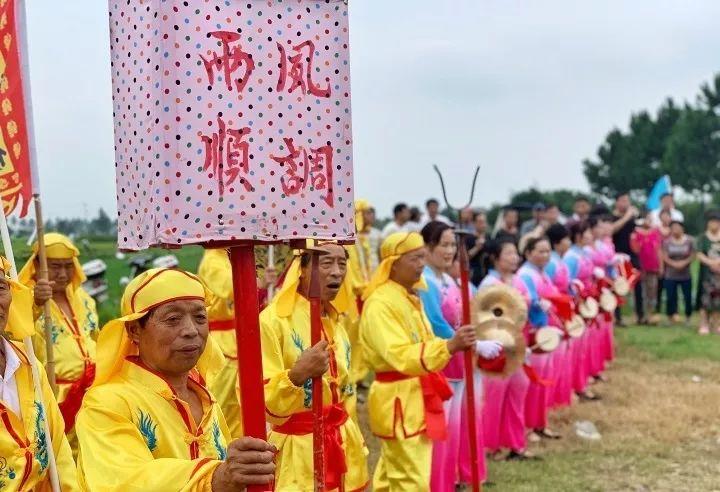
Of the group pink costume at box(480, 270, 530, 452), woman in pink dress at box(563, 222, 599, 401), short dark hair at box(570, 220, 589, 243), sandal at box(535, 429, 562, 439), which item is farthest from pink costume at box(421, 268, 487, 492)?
short dark hair at box(570, 220, 589, 243)

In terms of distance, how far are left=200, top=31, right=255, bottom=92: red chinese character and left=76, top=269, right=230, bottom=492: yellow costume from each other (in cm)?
104

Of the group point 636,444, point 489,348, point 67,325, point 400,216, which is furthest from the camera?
point 400,216

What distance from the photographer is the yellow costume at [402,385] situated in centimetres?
534

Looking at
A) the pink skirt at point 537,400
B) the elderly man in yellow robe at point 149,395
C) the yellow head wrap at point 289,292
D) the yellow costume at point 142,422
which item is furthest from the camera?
the pink skirt at point 537,400

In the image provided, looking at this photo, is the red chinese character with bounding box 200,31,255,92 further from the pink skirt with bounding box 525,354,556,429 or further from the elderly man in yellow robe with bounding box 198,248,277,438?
the pink skirt with bounding box 525,354,556,429

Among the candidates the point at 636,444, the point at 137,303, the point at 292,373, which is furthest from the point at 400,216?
the point at 137,303

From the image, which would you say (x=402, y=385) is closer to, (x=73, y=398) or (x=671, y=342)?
(x=73, y=398)

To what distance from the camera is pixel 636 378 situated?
Answer: 427 inches

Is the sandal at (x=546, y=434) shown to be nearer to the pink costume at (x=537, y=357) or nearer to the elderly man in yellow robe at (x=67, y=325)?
the pink costume at (x=537, y=357)

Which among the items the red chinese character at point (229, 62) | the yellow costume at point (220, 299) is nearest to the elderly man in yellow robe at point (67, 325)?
the yellow costume at point (220, 299)

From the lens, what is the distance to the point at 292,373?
12.5 feet

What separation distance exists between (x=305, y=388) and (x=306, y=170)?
6.93ft

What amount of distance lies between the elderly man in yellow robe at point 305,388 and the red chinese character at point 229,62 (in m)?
1.87

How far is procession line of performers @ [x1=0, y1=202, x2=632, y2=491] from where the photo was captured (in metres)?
3.01
